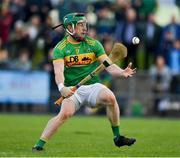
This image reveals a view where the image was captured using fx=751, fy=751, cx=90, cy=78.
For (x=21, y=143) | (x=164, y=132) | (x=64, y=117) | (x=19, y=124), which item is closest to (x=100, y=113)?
(x=19, y=124)

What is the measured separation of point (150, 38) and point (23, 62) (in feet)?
13.9

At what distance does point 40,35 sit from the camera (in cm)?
2511

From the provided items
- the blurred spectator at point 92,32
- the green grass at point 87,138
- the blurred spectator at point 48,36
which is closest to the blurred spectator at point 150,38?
the blurred spectator at point 92,32

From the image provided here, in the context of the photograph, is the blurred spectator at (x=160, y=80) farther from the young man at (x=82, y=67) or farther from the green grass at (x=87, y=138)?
the young man at (x=82, y=67)

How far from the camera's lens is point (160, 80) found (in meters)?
24.7

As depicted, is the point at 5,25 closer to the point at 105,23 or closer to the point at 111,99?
the point at 105,23

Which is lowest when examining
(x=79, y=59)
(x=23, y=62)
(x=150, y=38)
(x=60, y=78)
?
(x=23, y=62)

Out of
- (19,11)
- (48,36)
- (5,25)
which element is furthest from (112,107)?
(19,11)

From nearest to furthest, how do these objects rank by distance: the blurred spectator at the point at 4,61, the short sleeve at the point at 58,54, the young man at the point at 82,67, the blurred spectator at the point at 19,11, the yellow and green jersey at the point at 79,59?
the short sleeve at the point at 58,54 → the young man at the point at 82,67 → the yellow and green jersey at the point at 79,59 → the blurred spectator at the point at 4,61 → the blurred spectator at the point at 19,11

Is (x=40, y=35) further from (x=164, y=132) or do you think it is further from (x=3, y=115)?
(x=164, y=132)

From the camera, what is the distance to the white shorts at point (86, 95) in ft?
40.8

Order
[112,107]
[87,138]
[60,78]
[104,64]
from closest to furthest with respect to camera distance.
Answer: [60,78] → [112,107] → [104,64] → [87,138]

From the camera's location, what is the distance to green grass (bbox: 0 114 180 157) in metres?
12.1

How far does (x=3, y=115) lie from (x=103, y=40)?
4.15 meters
